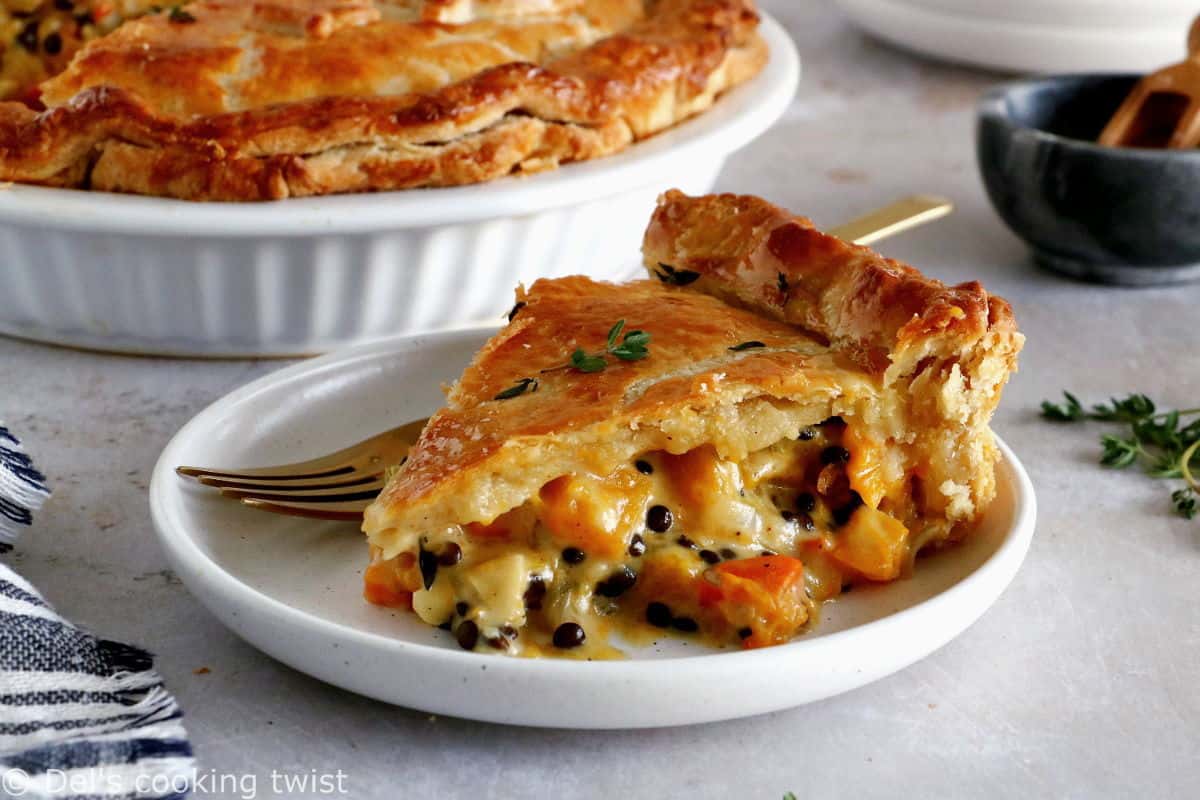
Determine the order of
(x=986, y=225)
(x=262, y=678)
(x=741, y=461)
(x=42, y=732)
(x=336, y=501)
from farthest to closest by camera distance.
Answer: (x=986, y=225) → (x=336, y=501) → (x=741, y=461) → (x=262, y=678) → (x=42, y=732)

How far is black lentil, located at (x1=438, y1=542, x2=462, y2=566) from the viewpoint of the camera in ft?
7.07

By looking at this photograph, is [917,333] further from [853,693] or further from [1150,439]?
[1150,439]

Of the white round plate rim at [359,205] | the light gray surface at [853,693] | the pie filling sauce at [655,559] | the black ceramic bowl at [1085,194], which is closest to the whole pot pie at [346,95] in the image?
the white round plate rim at [359,205]

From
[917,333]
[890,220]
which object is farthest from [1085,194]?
[917,333]

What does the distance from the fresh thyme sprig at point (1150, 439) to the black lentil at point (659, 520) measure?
1.06 meters

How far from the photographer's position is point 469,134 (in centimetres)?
320

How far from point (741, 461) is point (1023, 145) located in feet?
5.70

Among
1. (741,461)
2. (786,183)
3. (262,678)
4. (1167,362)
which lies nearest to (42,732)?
(262,678)

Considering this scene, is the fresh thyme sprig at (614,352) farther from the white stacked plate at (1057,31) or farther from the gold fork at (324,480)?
the white stacked plate at (1057,31)

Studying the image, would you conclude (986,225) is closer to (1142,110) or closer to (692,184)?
(1142,110)

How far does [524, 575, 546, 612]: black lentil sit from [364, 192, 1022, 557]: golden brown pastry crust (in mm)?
116

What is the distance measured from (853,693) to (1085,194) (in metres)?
1.89

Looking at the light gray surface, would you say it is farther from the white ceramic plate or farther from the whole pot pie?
the whole pot pie

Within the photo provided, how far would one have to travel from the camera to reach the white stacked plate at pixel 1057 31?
489 centimetres
